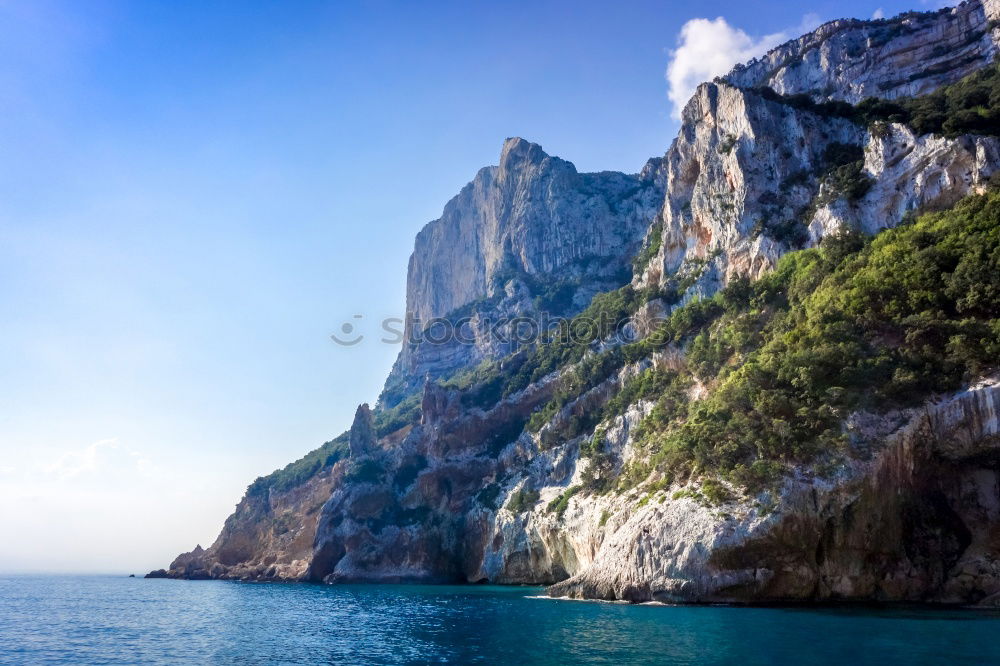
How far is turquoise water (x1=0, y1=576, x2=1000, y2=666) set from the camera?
2245 cm

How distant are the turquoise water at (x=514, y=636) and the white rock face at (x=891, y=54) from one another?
78.7 meters

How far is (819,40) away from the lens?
101 metres

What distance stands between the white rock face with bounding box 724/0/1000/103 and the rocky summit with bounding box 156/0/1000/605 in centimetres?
36

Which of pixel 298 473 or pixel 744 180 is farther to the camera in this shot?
pixel 298 473

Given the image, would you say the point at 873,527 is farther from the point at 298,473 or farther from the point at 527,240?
the point at 527,240

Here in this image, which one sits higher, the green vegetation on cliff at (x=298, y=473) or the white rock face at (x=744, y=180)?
the white rock face at (x=744, y=180)

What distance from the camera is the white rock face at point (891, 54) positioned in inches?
3260

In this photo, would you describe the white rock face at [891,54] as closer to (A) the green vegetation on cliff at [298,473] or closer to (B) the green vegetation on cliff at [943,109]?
(B) the green vegetation on cliff at [943,109]

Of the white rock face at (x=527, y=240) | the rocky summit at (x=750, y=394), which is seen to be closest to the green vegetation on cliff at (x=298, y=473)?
the rocky summit at (x=750, y=394)

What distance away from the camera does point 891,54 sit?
90562mm

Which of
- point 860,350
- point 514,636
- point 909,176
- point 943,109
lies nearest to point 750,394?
point 860,350

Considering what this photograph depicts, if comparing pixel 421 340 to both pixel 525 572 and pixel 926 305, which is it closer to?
pixel 525 572

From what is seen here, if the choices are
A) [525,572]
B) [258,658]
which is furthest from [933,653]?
[525,572]

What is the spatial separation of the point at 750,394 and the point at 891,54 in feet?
245
